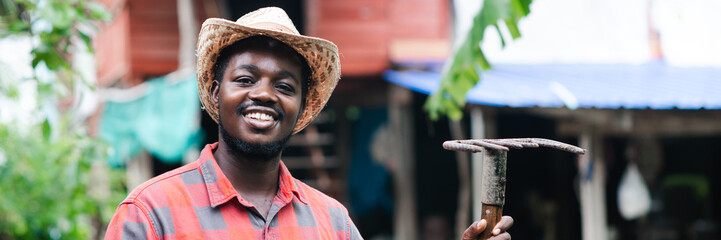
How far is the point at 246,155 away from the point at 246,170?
0.05 meters

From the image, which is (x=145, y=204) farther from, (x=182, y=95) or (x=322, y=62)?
(x=182, y=95)

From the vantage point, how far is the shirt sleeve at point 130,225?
183cm

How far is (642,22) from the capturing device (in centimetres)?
905

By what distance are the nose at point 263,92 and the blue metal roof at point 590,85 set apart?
4196mm

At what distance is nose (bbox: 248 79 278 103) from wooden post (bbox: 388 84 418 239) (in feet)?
21.0

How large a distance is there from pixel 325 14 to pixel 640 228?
15.4 ft

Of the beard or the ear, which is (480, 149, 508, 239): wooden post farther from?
the ear

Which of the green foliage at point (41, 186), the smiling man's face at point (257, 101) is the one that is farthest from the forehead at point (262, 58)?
the green foliage at point (41, 186)

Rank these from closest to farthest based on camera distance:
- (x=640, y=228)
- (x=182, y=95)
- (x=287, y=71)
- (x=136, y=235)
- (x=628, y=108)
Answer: (x=136, y=235) → (x=287, y=71) → (x=628, y=108) → (x=182, y=95) → (x=640, y=228)

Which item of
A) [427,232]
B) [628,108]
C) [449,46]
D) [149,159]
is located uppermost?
[449,46]

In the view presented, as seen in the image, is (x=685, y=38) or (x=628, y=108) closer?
(x=628, y=108)

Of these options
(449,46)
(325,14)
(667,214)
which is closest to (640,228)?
(667,214)

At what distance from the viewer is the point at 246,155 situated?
211 cm

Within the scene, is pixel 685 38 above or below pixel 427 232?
above
